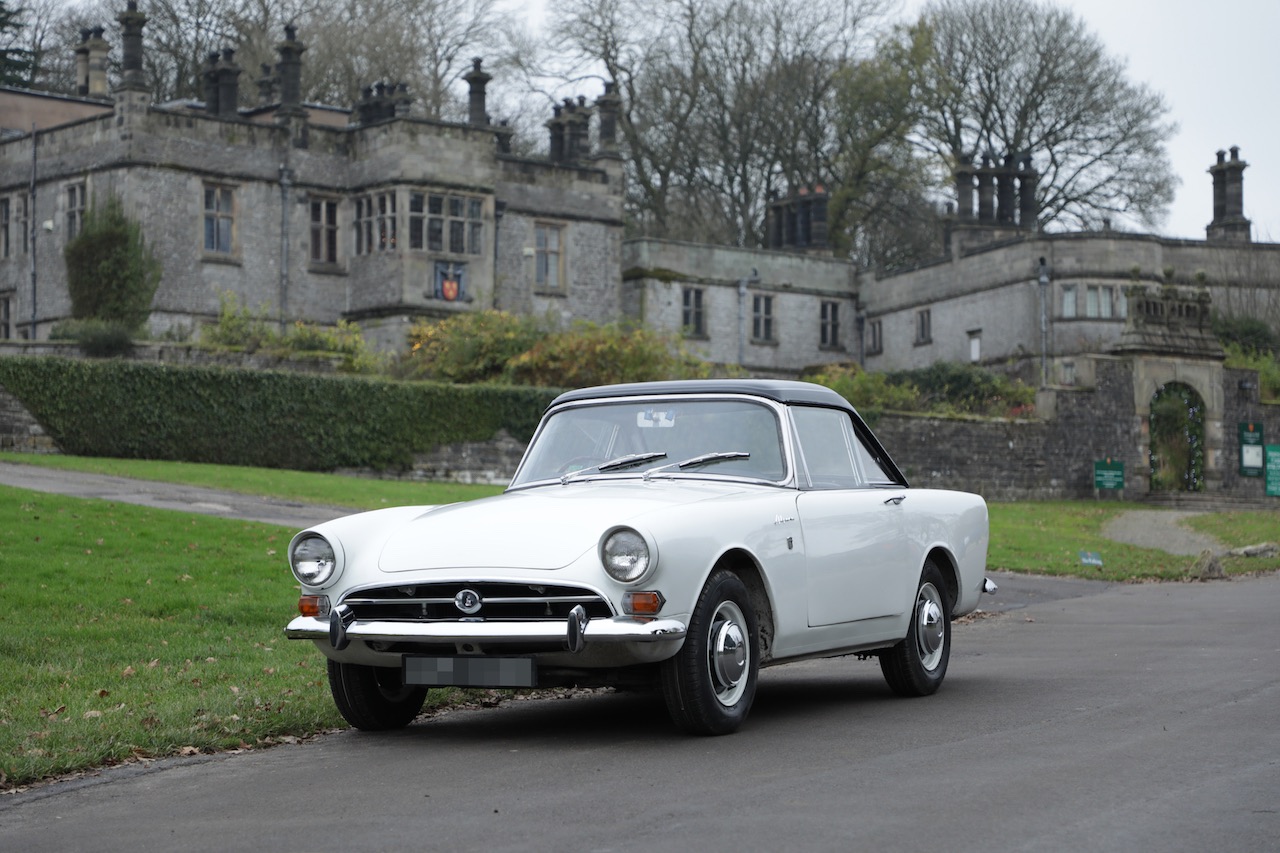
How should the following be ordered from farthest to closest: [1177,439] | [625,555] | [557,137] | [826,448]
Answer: [557,137]
[1177,439]
[826,448]
[625,555]

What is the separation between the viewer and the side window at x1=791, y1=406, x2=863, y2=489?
989 cm

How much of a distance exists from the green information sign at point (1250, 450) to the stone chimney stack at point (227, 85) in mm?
26635

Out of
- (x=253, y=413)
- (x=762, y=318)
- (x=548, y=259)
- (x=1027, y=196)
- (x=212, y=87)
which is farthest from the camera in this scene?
(x=1027, y=196)

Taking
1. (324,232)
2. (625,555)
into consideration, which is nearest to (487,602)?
(625,555)

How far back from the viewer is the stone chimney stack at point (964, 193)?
57094mm

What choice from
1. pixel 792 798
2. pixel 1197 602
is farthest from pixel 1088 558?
pixel 792 798

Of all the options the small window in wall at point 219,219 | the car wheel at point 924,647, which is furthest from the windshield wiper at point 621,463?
the small window in wall at point 219,219

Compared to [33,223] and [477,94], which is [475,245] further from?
[33,223]

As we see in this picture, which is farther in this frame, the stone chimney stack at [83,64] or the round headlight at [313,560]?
the stone chimney stack at [83,64]

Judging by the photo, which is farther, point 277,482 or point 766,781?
point 277,482

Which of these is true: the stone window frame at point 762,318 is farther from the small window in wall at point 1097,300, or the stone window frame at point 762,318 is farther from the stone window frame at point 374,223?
the stone window frame at point 374,223

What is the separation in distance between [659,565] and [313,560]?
6.04 feet

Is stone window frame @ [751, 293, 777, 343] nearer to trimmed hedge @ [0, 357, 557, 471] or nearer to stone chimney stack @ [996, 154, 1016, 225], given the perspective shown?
stone chimney stack @ [996, 154, 1016, 225]

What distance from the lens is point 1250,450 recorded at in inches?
1727
